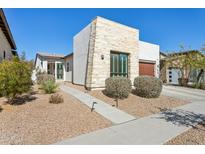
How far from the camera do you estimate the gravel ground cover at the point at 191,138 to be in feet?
12.4

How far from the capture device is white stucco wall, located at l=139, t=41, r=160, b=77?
15148 mm

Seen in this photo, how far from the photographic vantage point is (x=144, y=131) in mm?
4410

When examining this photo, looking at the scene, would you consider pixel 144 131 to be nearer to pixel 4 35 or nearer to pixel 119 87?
pixel 119 87

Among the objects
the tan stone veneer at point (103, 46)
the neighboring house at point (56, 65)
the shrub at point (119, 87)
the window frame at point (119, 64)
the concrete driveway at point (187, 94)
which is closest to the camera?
the shrub at point (119, 87)

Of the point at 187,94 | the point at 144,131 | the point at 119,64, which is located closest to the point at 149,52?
the point at 119,64

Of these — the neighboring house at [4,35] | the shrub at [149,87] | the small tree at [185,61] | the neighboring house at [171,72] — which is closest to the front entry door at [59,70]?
the neighboring house at [4,35]

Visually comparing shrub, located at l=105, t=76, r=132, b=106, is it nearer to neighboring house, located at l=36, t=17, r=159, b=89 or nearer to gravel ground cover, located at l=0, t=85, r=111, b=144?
neighboring house, located at l=36, t=17, r=159, b=89

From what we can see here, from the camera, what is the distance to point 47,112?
19.2 feet

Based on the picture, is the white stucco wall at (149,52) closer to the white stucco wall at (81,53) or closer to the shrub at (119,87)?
the white stucco wall at (81,53)

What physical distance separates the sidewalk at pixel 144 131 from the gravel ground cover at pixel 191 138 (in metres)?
0.14

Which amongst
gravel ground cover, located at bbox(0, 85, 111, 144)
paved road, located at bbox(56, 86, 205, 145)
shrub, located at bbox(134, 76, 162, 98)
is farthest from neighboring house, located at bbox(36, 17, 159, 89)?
paved road, located at bbox(56, 86, 205, 145)

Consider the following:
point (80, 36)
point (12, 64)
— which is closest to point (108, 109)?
point (12, 64)

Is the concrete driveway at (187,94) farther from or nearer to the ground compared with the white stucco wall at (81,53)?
nearer to the ground
